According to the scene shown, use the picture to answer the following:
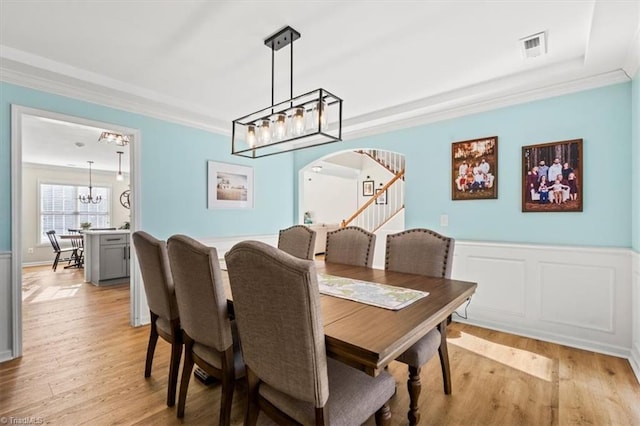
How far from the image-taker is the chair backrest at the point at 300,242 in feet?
9.56

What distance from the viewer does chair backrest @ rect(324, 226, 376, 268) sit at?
2.63m

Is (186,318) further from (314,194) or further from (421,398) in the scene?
(314,194)

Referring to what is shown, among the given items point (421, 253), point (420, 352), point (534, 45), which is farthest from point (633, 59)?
point (420, 352)

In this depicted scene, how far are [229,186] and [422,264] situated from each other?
2.82 m

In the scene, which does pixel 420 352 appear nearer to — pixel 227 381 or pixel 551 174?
pixel 227 381

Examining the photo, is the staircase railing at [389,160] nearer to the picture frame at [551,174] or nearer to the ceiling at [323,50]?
the ceiling at [323,50]

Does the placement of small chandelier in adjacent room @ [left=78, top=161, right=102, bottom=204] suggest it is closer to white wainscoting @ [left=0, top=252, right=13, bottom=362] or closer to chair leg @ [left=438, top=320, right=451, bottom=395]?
white wainscoting @ [left=0, top=252, right=13, bottom=362]

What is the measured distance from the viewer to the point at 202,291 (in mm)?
1486

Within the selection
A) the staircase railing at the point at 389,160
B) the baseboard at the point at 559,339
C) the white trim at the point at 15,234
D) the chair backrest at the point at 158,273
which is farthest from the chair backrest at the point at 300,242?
the staircase railing at the point at 389,160

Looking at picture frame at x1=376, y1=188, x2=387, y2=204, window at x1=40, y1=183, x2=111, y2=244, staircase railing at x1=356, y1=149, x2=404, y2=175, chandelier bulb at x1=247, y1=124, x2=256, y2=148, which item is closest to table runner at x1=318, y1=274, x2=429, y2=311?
chandelier bulb at x1=247, y1=124, x2=256, y2=148

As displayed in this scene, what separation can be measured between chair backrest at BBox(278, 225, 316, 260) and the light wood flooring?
3.96 ft

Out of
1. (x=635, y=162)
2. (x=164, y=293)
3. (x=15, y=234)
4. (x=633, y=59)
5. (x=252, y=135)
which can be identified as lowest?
(x=164, y=293)

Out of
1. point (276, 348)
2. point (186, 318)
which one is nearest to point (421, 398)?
point (276, 348)

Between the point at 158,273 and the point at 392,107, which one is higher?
the point at 392,107
